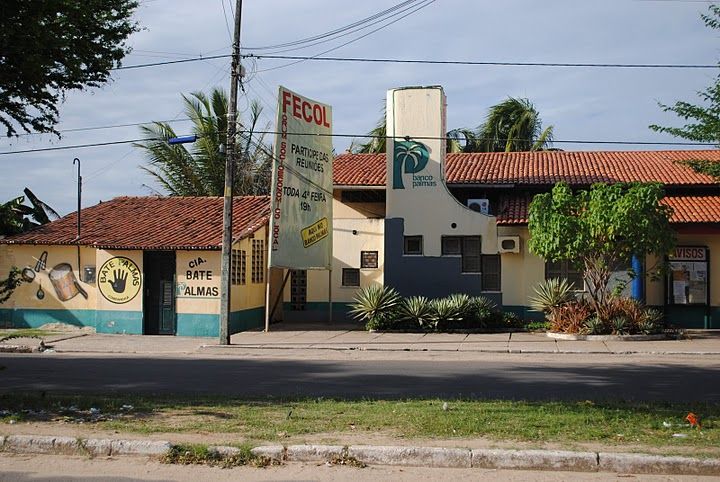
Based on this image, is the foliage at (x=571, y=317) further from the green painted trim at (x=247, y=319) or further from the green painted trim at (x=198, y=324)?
the green painted trim at (x=198, y=324)

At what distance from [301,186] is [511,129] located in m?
20.2

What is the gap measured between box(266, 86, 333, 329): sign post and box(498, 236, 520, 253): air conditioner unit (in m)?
5.54

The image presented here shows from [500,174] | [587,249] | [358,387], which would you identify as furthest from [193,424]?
[500,174]

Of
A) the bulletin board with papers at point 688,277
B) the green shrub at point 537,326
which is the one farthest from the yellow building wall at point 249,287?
the bulletin board with papers at point 688,277

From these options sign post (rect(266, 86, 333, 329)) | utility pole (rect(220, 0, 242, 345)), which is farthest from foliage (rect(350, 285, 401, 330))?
utility pole (rect(220, 0, 242, 345))

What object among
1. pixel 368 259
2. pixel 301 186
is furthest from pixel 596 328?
pixel 301 186

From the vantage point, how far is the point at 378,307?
82.2 feet

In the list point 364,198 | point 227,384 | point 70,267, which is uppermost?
point 364,198

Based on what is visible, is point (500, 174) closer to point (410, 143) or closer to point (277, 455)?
point (410, 143)

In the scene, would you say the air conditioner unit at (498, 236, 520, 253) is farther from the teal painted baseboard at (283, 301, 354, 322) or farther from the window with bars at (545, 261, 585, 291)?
the teal painted baseboard at (283, 301, 354, 322)

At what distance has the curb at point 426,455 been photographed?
24.4ft

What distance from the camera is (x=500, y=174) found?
28.5 meters

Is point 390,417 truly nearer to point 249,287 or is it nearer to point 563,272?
point 249,287

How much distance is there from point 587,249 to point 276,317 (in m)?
11.1
